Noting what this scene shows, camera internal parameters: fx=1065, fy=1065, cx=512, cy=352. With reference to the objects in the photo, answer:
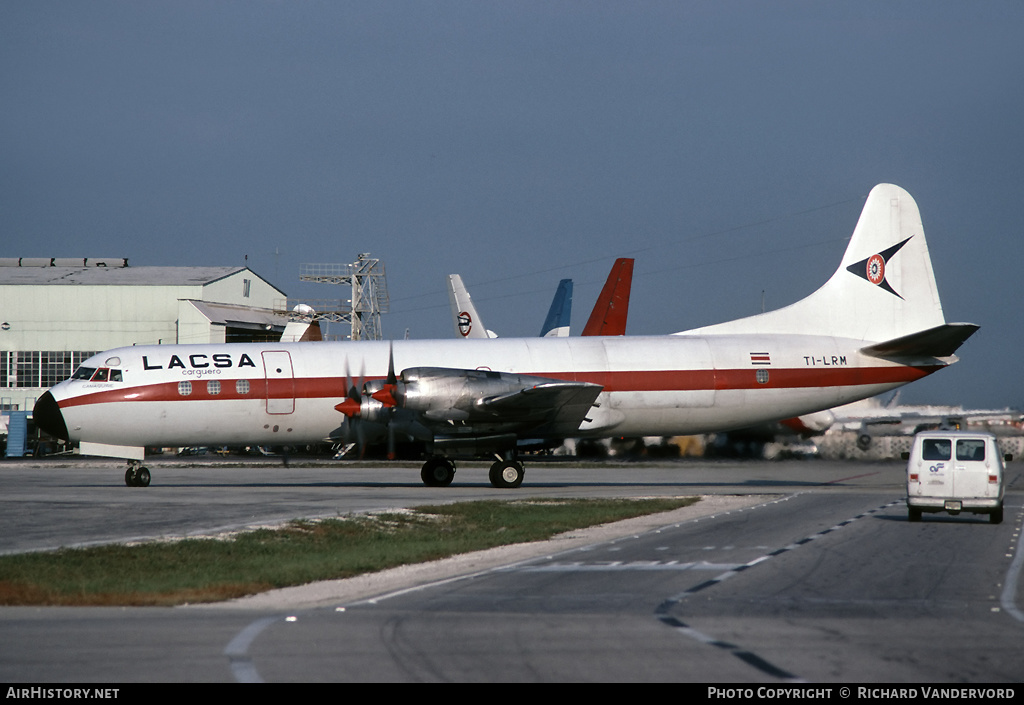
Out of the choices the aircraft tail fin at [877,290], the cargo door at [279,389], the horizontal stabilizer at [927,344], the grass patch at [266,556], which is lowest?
the grass patch at [266,556]

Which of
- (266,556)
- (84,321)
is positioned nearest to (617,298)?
(266,556)

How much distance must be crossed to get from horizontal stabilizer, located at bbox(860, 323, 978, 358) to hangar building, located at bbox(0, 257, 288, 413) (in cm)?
5112

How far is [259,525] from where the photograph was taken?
2261 centimetres

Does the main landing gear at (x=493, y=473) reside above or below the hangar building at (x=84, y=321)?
below

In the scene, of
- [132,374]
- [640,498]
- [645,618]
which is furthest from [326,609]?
[132,374]

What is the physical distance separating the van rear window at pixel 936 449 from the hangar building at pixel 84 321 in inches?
2333

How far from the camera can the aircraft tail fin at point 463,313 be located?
219ft

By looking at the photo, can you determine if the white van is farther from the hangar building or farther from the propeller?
the hangar building

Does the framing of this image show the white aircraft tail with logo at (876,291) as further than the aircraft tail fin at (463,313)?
No

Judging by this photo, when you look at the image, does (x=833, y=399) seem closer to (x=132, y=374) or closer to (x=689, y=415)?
(x=689, y=415)

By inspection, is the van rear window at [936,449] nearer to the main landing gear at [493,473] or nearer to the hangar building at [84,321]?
the main landing gear at [493,473]

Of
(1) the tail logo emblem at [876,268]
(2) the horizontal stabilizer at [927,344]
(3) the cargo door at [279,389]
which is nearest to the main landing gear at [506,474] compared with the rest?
(3) the cargo door at [279,389]

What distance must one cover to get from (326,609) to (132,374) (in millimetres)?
24734
